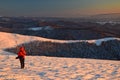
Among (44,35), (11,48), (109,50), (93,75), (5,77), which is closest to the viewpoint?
(5,77)

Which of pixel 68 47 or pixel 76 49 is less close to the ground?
pixel 68 47

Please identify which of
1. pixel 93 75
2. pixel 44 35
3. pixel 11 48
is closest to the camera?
pixel 93 75

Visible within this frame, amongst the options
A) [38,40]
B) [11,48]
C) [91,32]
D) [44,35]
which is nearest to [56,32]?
[44,35]

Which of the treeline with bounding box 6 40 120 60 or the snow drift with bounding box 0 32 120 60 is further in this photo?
the snow drift with bounding box 0 32 120 60

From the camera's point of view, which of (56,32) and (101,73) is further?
(56,32)

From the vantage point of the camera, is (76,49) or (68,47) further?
(68,47)

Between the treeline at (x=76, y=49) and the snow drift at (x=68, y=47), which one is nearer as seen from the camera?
the treeline at (x=76, y=49)

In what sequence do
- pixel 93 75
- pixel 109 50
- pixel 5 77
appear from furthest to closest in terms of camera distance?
pixel 109 50 → pixel 93 75 → pixel 5 77

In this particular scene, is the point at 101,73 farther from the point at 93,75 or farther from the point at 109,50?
the point at 109,50

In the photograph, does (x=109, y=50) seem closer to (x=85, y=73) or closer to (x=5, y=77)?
(x=85, y=73)

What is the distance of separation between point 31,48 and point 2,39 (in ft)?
15.5

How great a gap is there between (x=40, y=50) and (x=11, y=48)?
3.21m

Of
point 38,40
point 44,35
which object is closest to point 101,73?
point 38,40

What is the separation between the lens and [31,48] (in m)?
33.7
